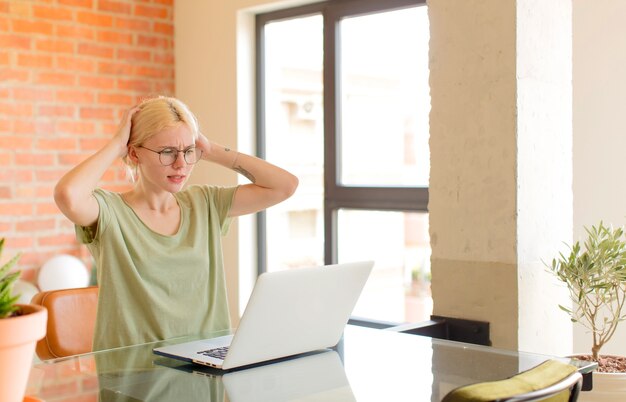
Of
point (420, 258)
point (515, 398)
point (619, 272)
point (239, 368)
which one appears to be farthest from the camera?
point (420, 258)

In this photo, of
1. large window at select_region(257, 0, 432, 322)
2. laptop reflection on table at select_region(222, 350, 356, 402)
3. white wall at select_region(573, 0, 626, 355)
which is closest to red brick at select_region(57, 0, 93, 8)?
large window at select_region(257, 0, 432, 322)

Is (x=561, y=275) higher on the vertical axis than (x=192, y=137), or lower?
lower

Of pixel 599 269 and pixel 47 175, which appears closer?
pixel 599 269

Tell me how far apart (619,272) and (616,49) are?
950mm

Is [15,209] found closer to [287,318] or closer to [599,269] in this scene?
[287,318]

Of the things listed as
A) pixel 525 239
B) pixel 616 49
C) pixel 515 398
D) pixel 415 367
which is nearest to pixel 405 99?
pixel 616 49

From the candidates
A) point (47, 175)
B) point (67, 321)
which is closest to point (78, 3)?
point (47, 175)

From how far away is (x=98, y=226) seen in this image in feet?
7.44

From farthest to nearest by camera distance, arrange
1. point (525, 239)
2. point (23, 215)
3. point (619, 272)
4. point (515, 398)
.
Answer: point (23, 215)
point (525, 239)
point (619, 272)
point (515, 398)

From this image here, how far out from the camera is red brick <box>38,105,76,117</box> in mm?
4000

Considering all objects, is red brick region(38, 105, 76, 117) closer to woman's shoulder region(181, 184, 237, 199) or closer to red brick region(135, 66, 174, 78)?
red brick region(135, 66, 174, 78)

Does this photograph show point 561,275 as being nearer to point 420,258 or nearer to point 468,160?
point 468,160

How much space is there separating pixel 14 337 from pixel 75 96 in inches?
126

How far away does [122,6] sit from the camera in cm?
430
